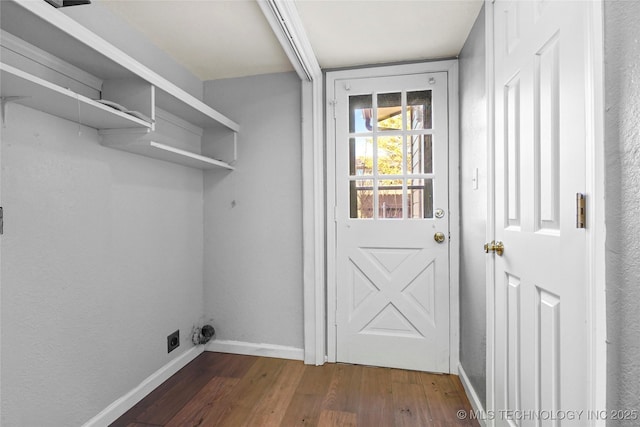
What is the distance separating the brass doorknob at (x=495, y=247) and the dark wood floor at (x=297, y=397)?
97 centimetres

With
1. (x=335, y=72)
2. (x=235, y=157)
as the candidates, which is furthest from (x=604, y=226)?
(x=235, y=157)

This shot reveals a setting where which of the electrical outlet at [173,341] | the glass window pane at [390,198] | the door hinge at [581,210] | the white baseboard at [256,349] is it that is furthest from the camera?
the white baseboard at [256,349]

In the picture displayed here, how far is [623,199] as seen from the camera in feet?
2.24

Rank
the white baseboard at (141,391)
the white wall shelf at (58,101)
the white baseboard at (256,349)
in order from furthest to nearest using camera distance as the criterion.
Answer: the white baseboard at (256,349) < the white baseboard at (141,391) < the white wall shelf at (58,101)

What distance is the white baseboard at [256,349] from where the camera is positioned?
242 centimetres

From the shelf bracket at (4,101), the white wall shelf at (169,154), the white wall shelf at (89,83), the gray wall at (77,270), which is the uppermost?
the white wall shelf at (89,83)

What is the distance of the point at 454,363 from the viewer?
86.2 inches

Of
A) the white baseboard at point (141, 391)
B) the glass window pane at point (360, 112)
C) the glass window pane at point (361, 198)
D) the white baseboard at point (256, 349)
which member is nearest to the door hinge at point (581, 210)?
the glass window pane at point (361, 198)

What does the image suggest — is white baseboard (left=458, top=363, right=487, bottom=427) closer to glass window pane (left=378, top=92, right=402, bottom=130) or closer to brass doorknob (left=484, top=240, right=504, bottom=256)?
brass doorknob (left=484, top=240, right=504, bottom=256)

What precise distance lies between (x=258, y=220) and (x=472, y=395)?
1840mm

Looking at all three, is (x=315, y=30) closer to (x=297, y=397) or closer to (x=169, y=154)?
(x=169, y=154)

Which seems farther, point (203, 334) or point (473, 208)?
point (203, 334)

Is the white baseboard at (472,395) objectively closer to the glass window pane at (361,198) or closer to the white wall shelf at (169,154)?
the glass window pane at (361,198)

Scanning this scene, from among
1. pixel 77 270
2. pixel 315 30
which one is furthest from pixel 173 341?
pixel 315 30
